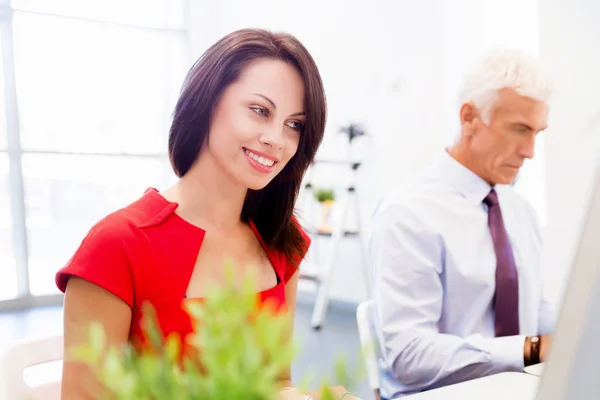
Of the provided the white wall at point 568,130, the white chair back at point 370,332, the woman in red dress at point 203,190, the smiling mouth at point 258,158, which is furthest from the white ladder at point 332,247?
the smiling mouth at point 258,158

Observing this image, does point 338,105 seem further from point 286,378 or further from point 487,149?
point 286,378

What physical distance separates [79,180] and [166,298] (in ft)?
15.8

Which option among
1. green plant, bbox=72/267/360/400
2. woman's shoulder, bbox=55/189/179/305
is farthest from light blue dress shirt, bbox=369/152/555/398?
green plant, bbox=72/267/360/400

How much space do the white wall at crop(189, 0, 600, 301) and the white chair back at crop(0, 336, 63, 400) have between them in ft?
10.8

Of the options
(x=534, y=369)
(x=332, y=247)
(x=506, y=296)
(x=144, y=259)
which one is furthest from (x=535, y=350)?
(x=332, y=247)

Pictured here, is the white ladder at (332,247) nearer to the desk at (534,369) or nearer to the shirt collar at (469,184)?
the shirt collar at (469,184)

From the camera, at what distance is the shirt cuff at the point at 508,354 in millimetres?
1265

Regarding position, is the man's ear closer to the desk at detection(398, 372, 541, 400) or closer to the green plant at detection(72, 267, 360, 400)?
the desk at detection(398, 372, 541, 400)

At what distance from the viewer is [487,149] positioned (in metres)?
1.62

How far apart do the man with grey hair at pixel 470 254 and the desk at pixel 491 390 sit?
198 millimetres

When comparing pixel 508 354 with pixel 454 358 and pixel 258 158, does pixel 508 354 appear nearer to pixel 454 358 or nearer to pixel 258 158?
pixel 454 358

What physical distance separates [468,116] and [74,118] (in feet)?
15.0

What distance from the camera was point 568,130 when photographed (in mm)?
3000

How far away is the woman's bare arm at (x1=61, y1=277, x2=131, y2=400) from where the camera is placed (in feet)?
3.00
